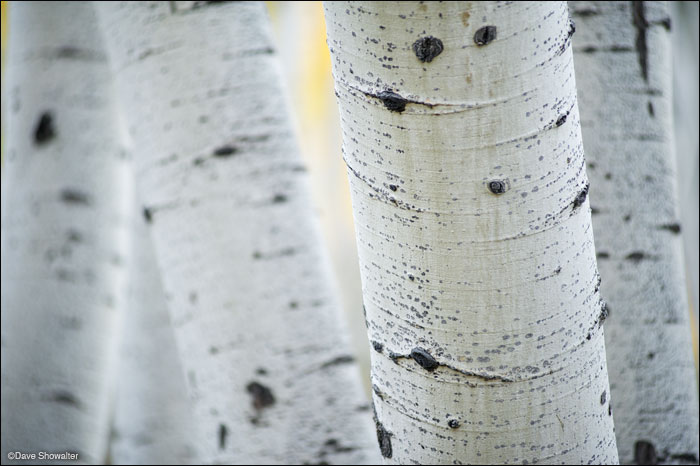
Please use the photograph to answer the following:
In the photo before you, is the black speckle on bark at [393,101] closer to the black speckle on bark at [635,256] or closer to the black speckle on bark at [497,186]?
the black speckle on bark at [497,186]

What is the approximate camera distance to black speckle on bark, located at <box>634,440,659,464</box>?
1.02 metres

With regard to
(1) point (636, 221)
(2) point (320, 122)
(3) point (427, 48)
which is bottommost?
(2) point (320, 122)

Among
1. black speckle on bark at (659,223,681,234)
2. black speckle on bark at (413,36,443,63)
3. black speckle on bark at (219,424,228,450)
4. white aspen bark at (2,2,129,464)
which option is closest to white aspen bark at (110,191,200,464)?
white aspen bark at (2,2,129,464)

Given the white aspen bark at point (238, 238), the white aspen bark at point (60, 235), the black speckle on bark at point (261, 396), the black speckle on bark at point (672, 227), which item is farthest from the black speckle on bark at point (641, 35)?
the white aspen bark at point (60, 235)

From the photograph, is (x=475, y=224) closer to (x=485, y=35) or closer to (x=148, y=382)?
(x=485, y=35)

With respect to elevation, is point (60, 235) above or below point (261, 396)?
above

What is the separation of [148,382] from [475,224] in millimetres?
1477

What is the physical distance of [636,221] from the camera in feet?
3.32

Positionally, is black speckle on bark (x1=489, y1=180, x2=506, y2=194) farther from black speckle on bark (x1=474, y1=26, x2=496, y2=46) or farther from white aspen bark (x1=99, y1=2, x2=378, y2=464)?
white aspen bark (x1=99, y1=2, x2=378, y2=464)

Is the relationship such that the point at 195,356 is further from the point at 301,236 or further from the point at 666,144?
the point at 666,144

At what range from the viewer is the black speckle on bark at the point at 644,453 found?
40.1 inches

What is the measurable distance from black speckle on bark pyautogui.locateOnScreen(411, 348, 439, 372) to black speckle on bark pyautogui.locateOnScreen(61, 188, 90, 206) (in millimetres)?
1263

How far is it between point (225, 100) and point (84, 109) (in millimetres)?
739

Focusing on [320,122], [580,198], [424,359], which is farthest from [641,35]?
[320,122]
